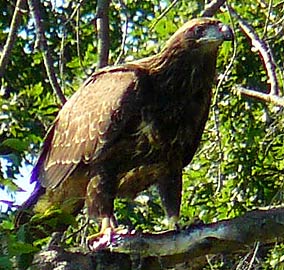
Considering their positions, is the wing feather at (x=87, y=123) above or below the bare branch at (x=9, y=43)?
below

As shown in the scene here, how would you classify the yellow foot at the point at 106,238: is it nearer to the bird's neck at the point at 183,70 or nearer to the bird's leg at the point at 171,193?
the bird's leg at the point at 171,193

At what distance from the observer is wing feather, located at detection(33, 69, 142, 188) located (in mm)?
5457

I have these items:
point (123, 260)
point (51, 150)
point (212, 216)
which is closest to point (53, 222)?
point (123, 260)

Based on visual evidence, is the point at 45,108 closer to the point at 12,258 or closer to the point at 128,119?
the point at 128,119

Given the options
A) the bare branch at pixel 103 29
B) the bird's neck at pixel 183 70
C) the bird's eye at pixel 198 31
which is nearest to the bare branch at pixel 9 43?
the bare branch at pixel 103 29

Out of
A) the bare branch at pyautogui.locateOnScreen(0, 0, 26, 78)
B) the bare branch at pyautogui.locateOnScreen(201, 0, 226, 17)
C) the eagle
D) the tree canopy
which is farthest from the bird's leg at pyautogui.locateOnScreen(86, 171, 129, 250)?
the tree canopy

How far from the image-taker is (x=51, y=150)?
6031 mm

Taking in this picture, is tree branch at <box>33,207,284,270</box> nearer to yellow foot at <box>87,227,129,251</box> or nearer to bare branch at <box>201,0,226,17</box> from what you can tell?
yellow foot at <box>87,227,129,251</box>

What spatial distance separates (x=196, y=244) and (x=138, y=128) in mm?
1141

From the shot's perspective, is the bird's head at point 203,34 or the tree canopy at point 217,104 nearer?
the bird's head at point 203,34

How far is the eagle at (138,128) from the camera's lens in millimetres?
5410

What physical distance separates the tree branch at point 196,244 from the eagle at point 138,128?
90 centimetres

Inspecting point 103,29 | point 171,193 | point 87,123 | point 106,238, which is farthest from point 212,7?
point 106,238

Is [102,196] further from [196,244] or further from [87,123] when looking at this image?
[196,244]
